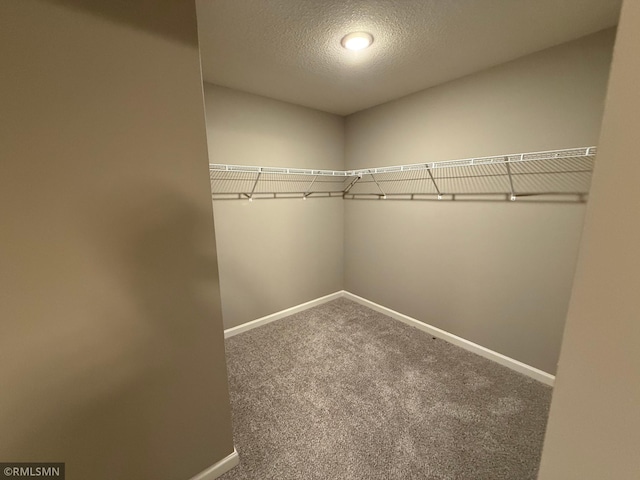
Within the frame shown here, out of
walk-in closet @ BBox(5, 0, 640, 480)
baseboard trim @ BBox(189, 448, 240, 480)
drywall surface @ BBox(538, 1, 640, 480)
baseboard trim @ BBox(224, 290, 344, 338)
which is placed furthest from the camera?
baseboard trim @ BBox(224, 290, 344, 338)

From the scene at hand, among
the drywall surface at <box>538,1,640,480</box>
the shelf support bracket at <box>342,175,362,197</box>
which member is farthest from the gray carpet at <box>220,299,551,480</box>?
the shelf support bracket at <box>342,175,362,197</box>

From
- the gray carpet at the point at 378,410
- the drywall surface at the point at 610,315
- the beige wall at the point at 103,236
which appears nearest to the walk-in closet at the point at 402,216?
the gray carpet at the point at 378,410

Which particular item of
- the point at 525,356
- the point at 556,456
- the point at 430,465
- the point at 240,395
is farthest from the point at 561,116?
the point at 240,395

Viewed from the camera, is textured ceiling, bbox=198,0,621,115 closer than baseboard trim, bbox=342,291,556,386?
Yes

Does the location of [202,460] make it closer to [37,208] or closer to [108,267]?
[108,267]

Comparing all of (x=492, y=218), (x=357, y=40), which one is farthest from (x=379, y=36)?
(x=492, y=218)

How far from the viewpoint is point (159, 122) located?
37.6 inches

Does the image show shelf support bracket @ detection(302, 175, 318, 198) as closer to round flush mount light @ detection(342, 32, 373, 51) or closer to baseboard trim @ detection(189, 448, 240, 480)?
round flush mount light @ detection(342, 32, 373, 51)

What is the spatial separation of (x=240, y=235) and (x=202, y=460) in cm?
170

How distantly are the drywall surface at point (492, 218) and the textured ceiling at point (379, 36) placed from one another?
193 mm

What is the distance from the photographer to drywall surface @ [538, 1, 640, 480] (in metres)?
0.36

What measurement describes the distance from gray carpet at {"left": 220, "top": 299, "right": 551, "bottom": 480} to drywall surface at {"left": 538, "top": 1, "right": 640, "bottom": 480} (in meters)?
1.17

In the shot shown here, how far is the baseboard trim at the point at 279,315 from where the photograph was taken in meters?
2.56

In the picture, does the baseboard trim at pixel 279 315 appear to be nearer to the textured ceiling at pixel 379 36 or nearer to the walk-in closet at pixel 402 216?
the walk-in closet at pixel 402 216
